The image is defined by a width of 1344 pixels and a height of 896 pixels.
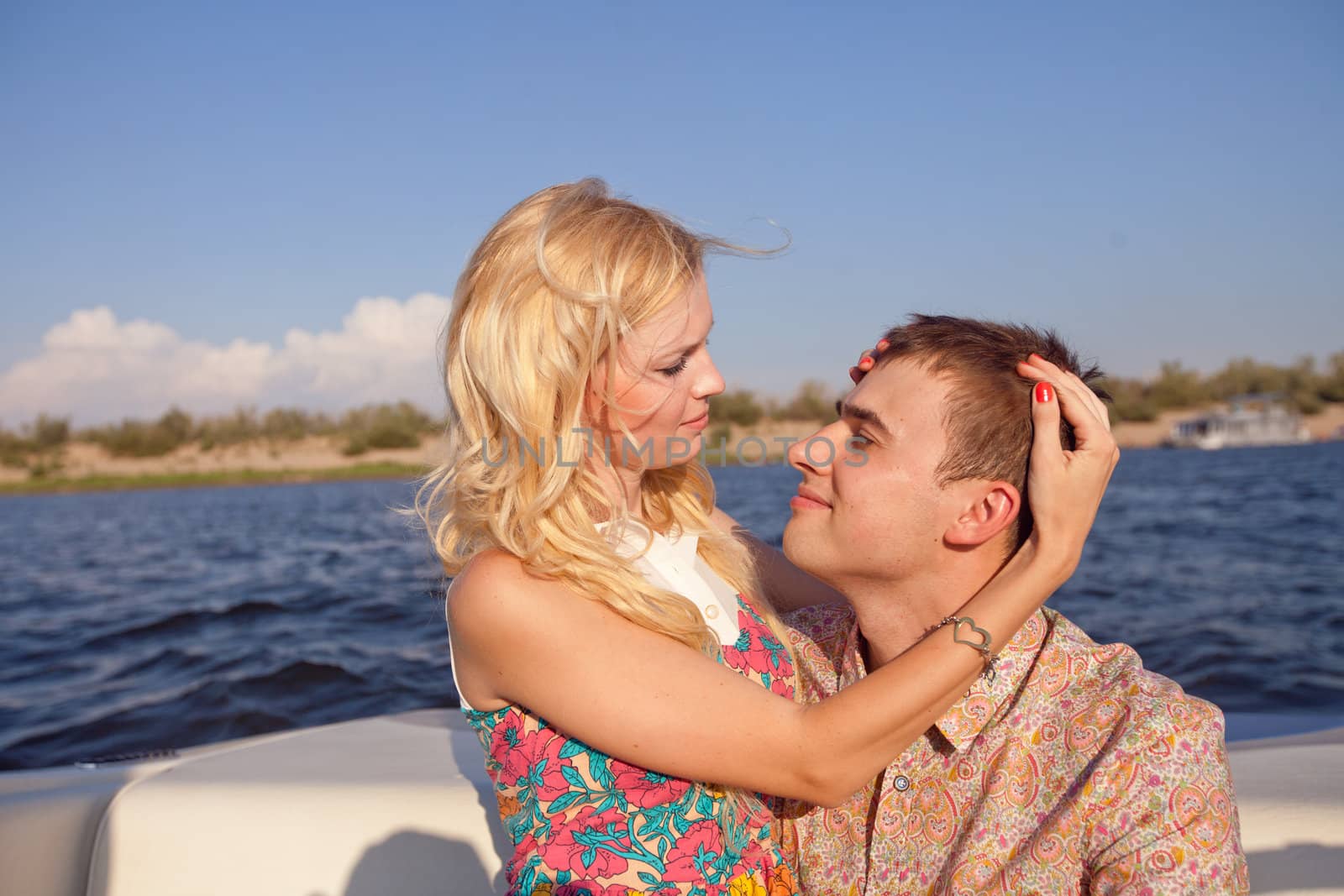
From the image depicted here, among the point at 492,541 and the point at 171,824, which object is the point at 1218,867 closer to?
the point at 492,541

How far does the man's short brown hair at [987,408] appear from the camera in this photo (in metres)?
1.96

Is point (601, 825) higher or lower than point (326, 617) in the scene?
higher

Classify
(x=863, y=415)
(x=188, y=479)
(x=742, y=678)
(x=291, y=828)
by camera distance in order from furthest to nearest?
(x=188, y=479) < (x=291, y=828) < (x=863, y=415) < (x=742, y=678)

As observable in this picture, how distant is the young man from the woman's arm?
4.3 inches

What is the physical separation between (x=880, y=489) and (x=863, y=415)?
0.18m

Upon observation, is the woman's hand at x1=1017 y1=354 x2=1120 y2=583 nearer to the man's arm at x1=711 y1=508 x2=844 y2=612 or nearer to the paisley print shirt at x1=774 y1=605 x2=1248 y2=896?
the paisley print shirt at x1=774 y1=605 x2=1248 y2=896

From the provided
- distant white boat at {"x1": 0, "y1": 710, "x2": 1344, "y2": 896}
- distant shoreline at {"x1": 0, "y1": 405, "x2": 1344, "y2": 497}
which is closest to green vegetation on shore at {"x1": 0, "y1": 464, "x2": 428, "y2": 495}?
distant shoreline at {"x1": 0, "y1": 405, "x2": 1344, "y2": 497}

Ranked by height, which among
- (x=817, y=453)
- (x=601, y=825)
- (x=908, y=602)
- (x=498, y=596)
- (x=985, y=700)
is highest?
(x=817, y=453)

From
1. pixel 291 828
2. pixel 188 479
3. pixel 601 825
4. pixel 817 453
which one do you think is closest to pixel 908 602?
pixel 817 453

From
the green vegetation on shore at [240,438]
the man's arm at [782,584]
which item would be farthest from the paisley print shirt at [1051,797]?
the green vegetation on shore at [240,438]

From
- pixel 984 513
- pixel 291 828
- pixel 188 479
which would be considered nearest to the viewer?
pixel 984 513

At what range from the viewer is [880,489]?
2027 mm

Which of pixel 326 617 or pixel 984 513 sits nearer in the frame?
pixel 984 513

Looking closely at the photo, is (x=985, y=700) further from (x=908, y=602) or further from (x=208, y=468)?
(x=208, y=468)
